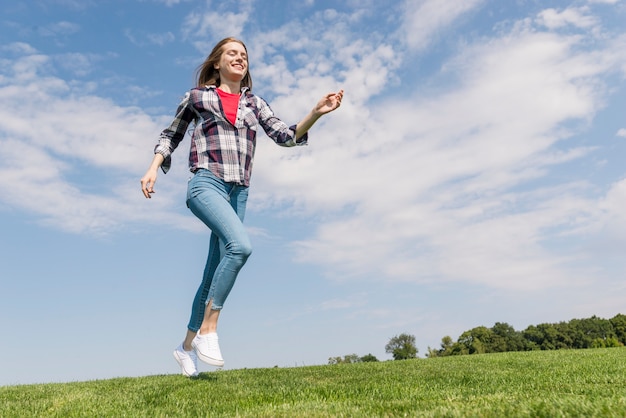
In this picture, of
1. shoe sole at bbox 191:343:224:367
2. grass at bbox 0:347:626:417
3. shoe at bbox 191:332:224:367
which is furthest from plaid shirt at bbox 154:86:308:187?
grass at bbox 0:347:626:417

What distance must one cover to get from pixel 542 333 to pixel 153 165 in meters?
93.6

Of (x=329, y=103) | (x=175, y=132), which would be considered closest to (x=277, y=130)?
(x=329, y=103)

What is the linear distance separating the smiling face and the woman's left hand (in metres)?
1.13

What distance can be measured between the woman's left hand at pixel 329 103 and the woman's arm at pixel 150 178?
1.97 m

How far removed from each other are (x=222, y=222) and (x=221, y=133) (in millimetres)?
1138

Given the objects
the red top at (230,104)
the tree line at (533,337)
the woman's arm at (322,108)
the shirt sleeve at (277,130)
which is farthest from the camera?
the tree line at (533,337)

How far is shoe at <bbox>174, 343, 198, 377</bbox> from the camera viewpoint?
6.75 meters

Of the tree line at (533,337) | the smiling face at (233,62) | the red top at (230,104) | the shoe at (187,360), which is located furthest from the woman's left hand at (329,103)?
the tree line at (533,337)

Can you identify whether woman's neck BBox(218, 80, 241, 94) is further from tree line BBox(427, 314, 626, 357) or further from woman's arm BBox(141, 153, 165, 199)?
tree line BBox(427, 314, 626, 357)

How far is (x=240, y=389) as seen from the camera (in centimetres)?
572

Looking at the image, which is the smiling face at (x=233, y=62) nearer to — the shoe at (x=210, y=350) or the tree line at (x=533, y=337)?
the shoe at (x=210, y=350)

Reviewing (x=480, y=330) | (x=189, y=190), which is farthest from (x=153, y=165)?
(x=480, y=330)

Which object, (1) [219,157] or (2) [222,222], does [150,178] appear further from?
(2) [222,222]

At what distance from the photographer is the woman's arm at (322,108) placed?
614cm
